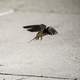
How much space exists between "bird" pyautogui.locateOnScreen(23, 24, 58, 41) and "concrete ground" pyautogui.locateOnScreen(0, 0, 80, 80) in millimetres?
35

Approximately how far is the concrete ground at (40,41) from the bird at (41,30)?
0.11 feet

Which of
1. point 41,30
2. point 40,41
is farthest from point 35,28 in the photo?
point 40,41

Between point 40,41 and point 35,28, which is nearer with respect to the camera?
point 40,41

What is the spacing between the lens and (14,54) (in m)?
1.20

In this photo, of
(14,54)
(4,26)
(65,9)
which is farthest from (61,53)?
(65,9)

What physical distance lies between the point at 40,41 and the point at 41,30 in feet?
0.38

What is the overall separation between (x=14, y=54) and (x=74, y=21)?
0.60 meters

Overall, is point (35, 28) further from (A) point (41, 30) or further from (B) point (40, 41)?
(B) point (40, 41)

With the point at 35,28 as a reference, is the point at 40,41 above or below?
below

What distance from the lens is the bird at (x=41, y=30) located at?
1.36 metres

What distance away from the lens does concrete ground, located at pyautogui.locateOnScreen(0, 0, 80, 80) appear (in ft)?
3.54

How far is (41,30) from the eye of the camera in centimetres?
140

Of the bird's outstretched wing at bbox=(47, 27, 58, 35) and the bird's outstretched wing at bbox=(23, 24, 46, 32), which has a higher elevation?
the bird's outstretched wing at bbox=(23, 24, 46, 32)

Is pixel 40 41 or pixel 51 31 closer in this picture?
pixel 40 41
